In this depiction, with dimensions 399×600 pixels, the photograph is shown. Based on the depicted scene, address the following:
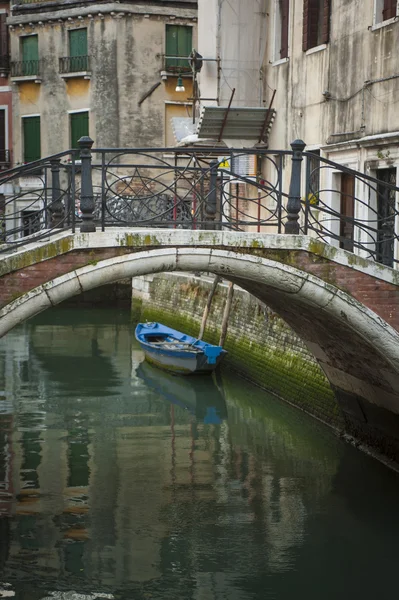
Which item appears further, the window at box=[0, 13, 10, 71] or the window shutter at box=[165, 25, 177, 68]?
the window at box=[0, 13, 10, 71]

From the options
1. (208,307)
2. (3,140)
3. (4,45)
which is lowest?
(208,307)

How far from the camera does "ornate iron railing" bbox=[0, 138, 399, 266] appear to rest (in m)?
8.98

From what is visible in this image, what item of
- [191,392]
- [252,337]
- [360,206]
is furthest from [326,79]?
[191,392]

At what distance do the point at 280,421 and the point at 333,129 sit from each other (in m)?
4.29

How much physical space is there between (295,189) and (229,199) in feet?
2.98

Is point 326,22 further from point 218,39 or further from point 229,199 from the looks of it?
point 229,199

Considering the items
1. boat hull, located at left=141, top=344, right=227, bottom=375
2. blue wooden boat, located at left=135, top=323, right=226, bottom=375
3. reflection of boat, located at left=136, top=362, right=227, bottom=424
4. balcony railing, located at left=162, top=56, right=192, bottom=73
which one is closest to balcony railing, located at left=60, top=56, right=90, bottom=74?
balcony railing, located at left=162, top=56, right=192, bottom=73

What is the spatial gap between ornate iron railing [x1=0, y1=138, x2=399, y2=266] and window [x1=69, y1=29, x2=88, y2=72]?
5.19m

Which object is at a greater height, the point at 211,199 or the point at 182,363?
the point at 211,199

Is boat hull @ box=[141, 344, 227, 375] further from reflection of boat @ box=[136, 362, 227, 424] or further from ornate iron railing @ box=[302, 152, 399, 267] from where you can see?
ornate iron railing @ box=[302, 152, 399, 267]

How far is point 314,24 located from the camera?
49.7 ft

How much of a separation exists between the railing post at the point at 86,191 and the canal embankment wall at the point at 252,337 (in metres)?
6.03

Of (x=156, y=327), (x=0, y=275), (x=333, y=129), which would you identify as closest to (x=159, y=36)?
(x=156, y=327)

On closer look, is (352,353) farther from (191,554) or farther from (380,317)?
(191,554)
